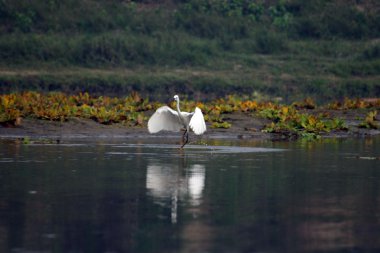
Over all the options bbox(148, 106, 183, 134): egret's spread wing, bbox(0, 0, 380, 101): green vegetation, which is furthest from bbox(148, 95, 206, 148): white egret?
bbox(0, 0, 380, 101): green vegetation

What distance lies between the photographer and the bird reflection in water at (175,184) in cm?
1381

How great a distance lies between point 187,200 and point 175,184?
172 cm

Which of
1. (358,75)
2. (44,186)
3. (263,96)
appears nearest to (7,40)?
(263,96)

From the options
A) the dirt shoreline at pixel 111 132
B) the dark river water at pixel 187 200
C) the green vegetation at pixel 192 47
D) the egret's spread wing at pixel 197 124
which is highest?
the green vegetation at pixel 192 47

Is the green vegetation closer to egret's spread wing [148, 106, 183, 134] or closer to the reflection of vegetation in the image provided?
the reflection of vegetation

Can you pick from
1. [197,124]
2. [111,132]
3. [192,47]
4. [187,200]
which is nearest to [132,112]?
[111,132]

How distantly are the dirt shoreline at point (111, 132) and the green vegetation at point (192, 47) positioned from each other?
1723cm

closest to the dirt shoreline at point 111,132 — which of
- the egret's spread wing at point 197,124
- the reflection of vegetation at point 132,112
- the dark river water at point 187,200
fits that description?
the reflection of vegetation at point 132,112

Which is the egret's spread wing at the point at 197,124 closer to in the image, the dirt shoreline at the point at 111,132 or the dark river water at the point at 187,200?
the dark river water at the point at 187,200

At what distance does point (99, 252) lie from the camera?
10.3m

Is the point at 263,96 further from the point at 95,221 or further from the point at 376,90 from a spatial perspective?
the point at 95,221

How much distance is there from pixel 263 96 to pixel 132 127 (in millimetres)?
18817

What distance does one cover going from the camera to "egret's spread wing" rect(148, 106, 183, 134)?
2273 centimetres

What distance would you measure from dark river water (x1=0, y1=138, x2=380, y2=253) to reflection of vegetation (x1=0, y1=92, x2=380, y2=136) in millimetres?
5140
